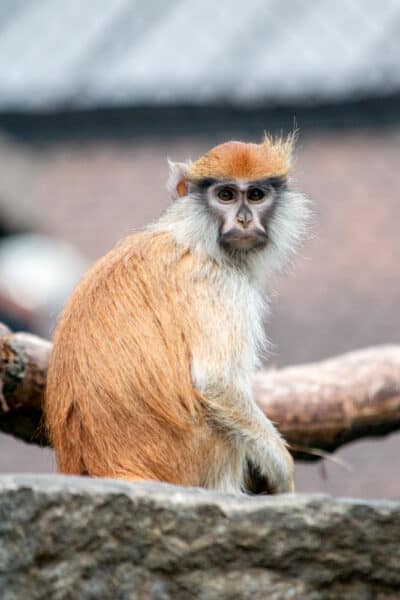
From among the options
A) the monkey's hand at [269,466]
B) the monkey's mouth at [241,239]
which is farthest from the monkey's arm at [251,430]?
the monkey's mouth at [241,239]

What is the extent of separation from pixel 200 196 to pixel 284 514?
85.0 inches

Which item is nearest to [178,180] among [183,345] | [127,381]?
[183,345]

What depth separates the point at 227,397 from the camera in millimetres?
5215

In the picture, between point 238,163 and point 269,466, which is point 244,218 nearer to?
point 238,163

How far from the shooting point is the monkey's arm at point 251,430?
516cm

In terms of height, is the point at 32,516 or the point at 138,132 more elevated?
the point at 138,132

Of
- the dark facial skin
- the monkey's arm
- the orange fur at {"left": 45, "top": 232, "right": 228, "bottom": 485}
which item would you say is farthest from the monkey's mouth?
the monkey's arm

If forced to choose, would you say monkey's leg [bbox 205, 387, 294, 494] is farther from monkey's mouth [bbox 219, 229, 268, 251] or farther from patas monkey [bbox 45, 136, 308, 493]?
monkey's mouth [bbox 219, 229, 268, 251]

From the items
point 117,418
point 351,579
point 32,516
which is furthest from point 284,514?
point 117,418

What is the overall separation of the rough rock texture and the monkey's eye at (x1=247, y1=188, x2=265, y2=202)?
6.58 feet

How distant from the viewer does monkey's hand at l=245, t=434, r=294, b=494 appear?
5.30 metres

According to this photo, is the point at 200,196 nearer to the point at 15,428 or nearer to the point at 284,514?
the point at 15,428

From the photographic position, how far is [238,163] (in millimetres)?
5547

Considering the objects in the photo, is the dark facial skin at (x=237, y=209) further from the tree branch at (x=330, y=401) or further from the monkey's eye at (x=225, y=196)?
the tree branch at (x=330, y=401)
